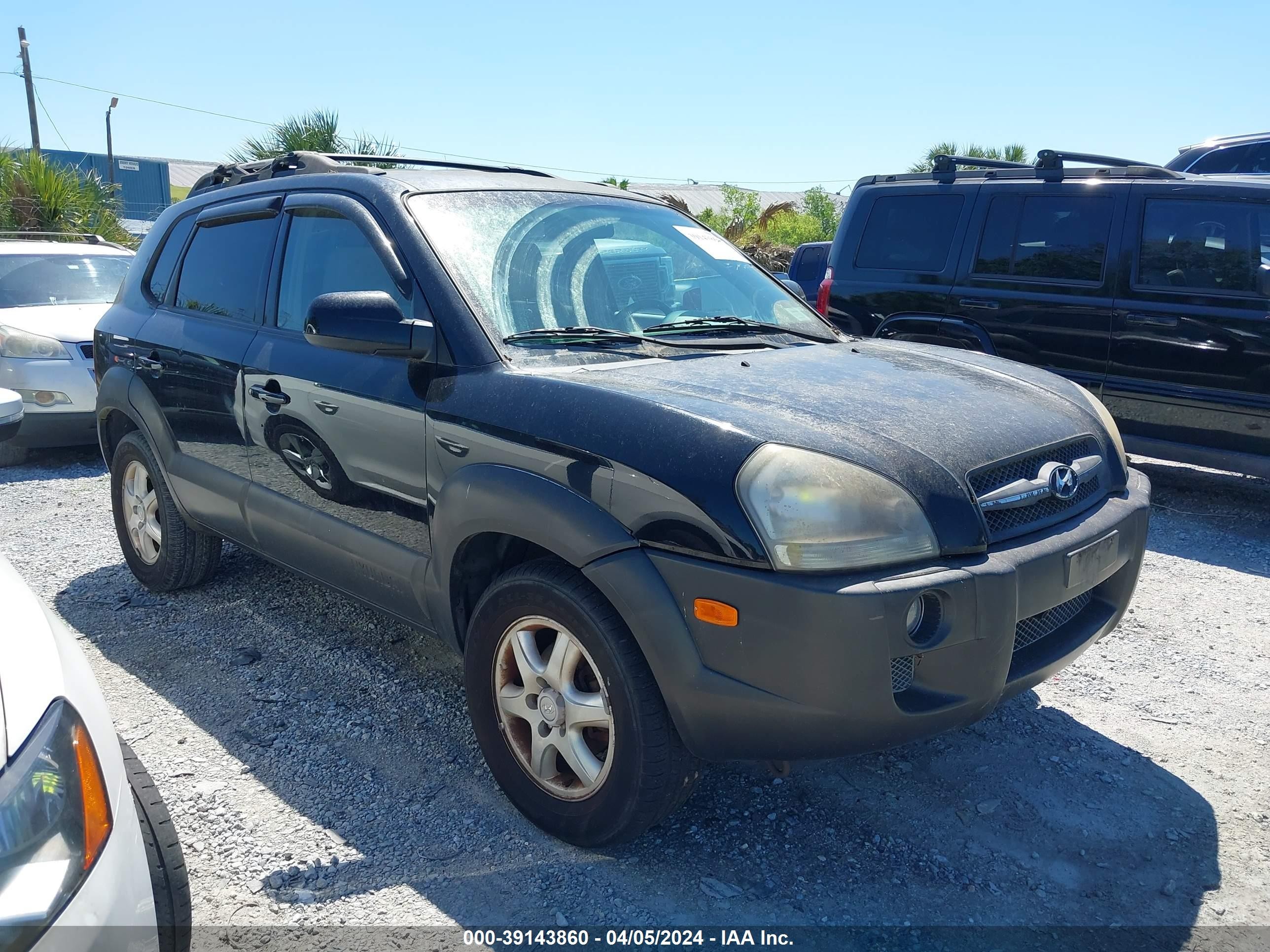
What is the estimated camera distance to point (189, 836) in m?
2.86

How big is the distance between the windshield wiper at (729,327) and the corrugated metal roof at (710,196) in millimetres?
25884

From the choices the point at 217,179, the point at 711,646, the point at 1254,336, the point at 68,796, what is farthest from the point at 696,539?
the point at 1254,336

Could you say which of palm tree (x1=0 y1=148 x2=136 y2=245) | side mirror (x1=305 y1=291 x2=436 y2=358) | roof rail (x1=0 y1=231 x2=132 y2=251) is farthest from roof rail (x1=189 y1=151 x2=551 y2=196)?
palm tree (x1=0 y1=148 x2=136 y2=245)

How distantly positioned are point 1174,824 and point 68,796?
111 inches

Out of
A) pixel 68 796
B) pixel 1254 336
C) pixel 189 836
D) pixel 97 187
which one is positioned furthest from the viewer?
pixel 97 187

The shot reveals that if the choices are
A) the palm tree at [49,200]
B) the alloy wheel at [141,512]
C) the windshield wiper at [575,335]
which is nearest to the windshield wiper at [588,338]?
the windshield wiper at [575,335]

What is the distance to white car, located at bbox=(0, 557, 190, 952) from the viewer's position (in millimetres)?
1537

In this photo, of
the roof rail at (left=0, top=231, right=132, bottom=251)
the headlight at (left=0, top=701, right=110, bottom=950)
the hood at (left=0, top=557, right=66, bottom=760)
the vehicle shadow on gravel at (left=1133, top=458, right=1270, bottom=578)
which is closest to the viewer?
the headlight at (left=0, top=701, right=110, bottom=950)

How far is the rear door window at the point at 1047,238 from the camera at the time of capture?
20.2 feet

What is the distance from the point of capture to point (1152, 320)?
5.93 metres

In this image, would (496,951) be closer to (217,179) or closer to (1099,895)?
(1099,895)

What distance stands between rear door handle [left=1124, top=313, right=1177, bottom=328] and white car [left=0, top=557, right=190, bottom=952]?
5.82 metres

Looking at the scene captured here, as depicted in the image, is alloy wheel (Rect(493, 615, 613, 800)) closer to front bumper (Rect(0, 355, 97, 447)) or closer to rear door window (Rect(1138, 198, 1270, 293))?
rear door window (Rect(1138, 198, 1270, 293))

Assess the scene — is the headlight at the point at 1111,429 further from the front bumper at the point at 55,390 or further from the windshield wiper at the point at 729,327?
the front bumper at the point at 55,390
